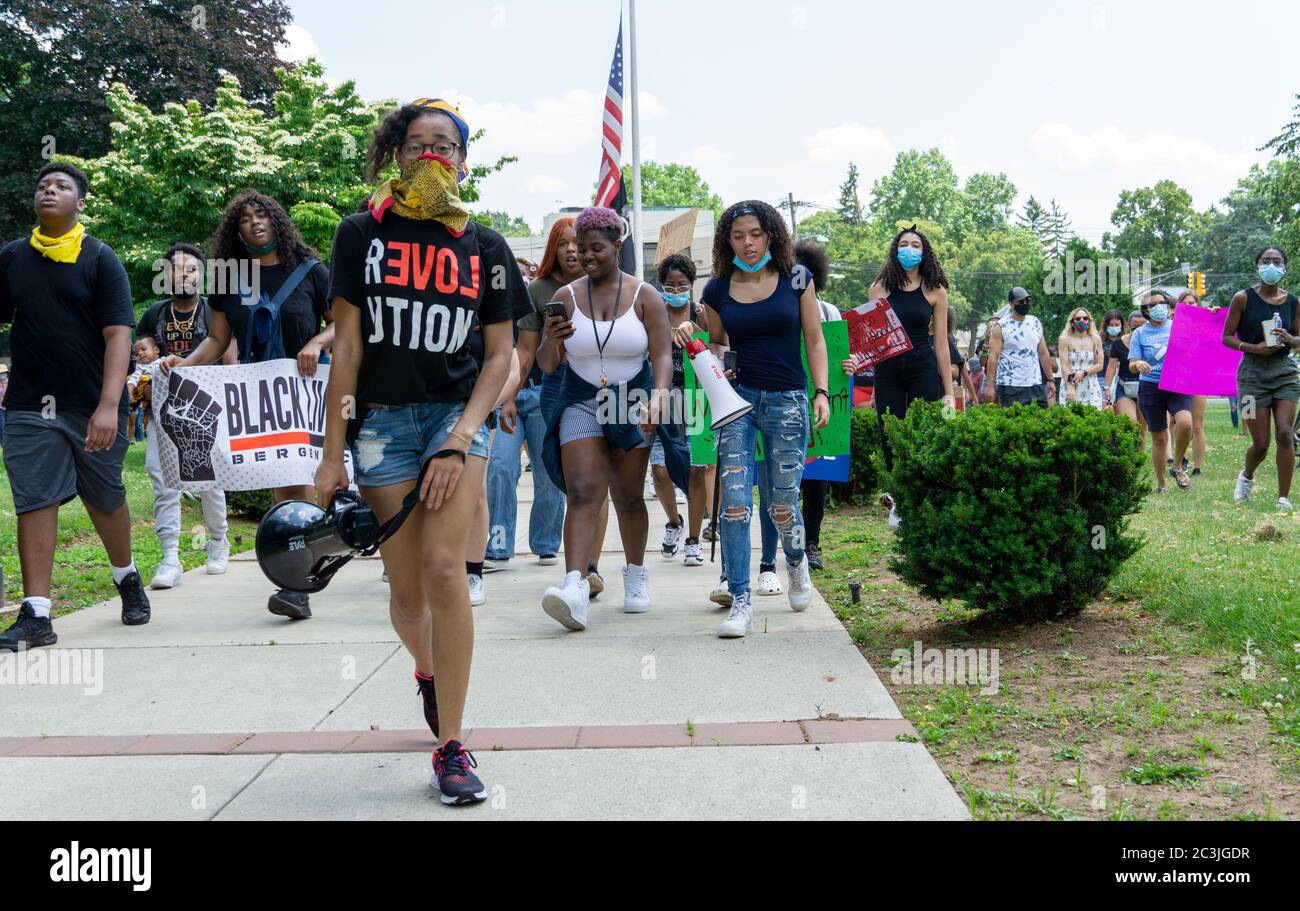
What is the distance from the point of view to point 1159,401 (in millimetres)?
11375

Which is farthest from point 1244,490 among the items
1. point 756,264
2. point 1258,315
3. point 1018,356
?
point 756,264

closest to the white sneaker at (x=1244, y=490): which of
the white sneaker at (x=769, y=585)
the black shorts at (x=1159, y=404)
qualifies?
the black shorts at (x=1159, y=404)

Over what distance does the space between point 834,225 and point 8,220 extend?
9769cm

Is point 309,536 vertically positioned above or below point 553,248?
below

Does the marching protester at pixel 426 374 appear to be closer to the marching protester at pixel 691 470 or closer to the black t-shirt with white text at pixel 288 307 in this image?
the black t-shirt with white text at pixel 288 307

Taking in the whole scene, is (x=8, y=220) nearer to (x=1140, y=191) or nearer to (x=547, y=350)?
(x=547, y=350)

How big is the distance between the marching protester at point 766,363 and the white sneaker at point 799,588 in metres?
0.02

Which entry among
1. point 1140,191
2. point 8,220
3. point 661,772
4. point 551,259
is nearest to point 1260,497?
point 551,259

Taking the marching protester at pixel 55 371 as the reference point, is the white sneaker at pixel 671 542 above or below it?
below

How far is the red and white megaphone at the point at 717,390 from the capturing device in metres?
5.59

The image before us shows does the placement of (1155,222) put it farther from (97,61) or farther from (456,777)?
(456,777)

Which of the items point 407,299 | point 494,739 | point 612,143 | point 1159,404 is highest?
point 612,143

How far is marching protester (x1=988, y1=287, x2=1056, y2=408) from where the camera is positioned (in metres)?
11.7

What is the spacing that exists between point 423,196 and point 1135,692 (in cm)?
292
